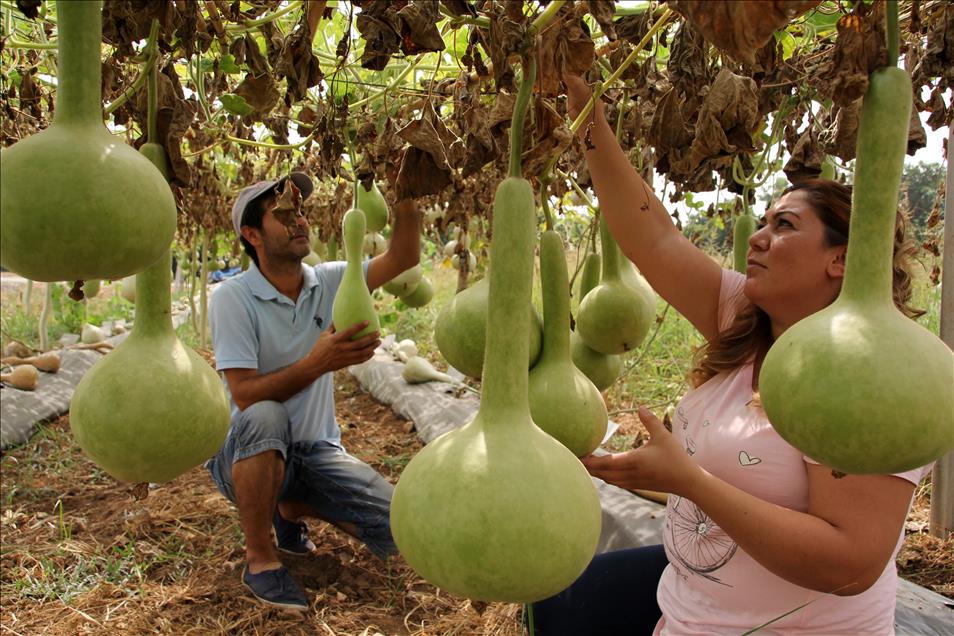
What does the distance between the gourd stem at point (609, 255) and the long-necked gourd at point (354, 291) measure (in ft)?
2.28

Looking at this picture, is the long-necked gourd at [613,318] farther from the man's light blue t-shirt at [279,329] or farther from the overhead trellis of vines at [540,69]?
the man's light blue t-shirt at [279,329]

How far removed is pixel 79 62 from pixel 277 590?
116 inches

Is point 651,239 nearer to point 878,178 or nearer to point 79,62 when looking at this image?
point 878,178

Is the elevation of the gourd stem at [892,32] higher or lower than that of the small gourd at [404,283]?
higher

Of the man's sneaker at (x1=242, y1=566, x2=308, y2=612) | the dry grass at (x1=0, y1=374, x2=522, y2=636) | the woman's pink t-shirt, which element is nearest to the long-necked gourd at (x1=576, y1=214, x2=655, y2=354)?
the woman's pink t-shirt

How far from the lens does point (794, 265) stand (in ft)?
5.46

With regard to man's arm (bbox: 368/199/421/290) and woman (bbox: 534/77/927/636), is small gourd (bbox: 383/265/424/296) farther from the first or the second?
woman (bbox: 534/77/927/636)

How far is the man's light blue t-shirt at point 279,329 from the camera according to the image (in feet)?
10.5

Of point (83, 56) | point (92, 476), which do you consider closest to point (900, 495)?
point (83, 56)

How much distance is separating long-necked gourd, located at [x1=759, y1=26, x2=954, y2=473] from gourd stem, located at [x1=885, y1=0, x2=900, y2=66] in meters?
0.01

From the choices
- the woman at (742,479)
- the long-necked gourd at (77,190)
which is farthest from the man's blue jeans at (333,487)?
the long-necked gourd at (77,190)

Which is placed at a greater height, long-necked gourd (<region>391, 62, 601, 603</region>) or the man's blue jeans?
long-necked gourd (<region>391, 62, 601, 603</region>)

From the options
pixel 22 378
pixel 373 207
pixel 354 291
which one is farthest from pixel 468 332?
pixel 22 378

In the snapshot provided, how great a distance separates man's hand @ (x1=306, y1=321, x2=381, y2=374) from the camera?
7.22ft
